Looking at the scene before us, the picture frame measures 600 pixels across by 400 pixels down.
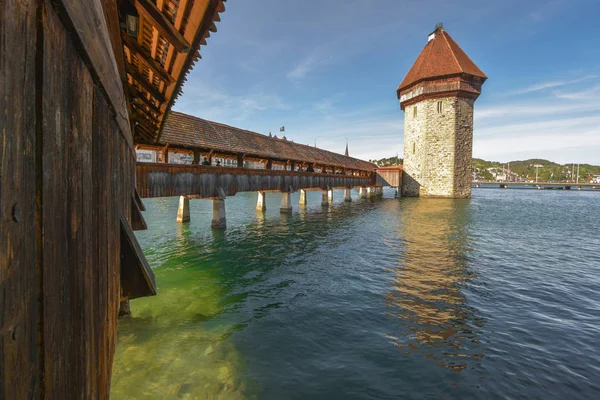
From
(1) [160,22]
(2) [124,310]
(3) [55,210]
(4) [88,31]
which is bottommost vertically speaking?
(2) [124,310]

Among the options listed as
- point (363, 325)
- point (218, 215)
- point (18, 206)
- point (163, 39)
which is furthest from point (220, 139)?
point (18, 206)

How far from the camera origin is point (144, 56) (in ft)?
13.8

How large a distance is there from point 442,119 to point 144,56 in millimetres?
38497

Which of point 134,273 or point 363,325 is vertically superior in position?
point 134,273

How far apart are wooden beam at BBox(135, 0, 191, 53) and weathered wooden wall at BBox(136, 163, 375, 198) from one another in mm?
8567

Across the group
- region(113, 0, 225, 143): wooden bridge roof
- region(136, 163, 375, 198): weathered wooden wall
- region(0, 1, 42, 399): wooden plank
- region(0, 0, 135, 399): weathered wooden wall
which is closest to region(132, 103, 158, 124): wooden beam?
region(113, 0, 225, 143): wooden bridge roof

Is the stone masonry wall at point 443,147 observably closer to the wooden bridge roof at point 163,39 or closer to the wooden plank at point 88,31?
the wooden bridge roof at point 163,39

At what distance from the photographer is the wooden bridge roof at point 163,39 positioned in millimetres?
2902

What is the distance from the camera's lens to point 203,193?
13.6 meters

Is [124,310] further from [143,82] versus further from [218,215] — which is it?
[218,215]

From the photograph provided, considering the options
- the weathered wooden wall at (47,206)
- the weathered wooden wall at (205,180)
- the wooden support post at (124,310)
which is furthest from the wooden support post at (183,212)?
the weathered wooden wall at (47,206)

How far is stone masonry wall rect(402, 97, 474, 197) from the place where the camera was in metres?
35.8

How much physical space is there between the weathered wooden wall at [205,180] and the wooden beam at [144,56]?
23.3 ft

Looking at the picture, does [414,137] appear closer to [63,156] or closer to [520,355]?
[520,355]
